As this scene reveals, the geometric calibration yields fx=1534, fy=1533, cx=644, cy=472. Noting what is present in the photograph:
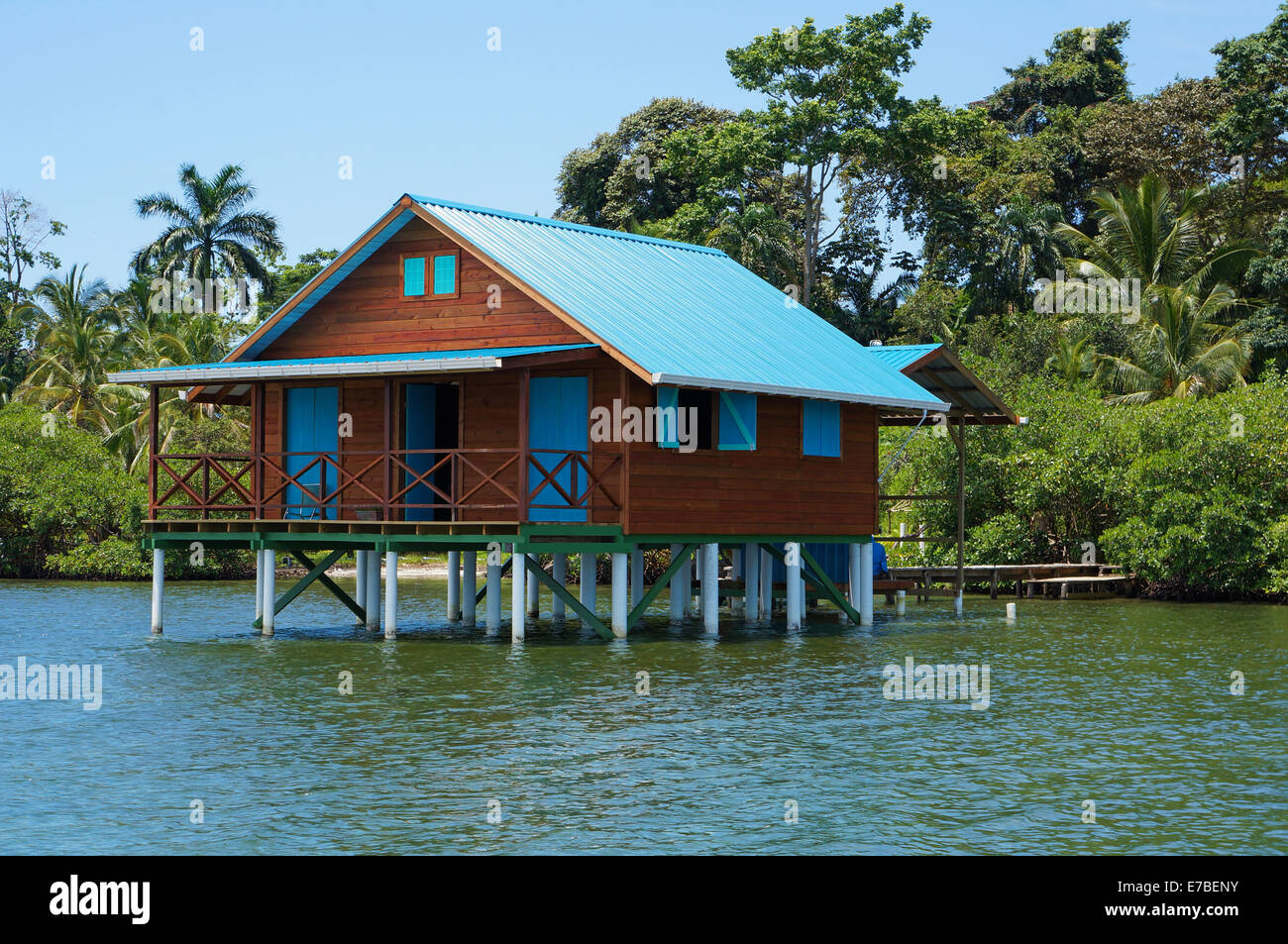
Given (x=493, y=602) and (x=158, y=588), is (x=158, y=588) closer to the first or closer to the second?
(x=158, y=588)

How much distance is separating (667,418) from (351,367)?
5.06 meters

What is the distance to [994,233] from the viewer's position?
185ft

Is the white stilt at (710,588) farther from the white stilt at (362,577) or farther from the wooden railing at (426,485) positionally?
the white stilt at (362,577)

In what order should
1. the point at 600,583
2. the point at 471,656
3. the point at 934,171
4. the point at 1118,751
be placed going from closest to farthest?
the point at 1118,751 → the point at 471,656 → the point at 600,583 → the point at 934,171

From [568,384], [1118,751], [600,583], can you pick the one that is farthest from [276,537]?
[600,583]

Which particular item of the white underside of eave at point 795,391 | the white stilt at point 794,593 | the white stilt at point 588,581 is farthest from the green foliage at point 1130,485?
the white stilt at point 588,581

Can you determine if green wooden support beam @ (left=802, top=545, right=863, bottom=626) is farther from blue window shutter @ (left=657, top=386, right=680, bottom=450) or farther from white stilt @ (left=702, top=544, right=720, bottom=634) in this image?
blue window shutter @ (left=657, top=386, right=680, bottom=450)

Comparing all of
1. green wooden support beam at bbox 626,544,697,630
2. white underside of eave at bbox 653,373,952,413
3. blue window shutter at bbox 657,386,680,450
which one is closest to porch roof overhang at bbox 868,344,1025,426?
white underside of eave at bbox 653,373,952,413

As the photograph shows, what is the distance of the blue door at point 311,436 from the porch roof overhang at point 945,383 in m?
10.7

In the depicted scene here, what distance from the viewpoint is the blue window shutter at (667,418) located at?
24.4 metres

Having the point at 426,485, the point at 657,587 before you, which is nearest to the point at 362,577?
the point at 426,485

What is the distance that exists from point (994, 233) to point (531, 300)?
1355 inches
